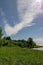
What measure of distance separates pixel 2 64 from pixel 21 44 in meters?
33.0

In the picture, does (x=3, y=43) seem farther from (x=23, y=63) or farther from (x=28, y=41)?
(x=23, y=63)

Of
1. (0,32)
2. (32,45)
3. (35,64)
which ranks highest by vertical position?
(0,32)

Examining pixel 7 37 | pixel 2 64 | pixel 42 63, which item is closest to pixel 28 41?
pixel 7 37

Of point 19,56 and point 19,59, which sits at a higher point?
point 19,56

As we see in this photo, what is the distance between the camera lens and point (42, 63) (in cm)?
2050

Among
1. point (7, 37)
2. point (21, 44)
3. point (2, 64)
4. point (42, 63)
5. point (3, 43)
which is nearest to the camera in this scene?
point (2, 64)

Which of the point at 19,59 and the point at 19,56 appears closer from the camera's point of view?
the point at 19,59

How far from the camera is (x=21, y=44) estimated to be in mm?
50281

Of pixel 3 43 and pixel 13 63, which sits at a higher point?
pixel 3 43

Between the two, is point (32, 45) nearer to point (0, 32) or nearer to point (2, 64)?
point (0, 32)

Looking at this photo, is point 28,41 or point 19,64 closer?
point 19,64

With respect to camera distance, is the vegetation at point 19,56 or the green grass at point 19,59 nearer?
the green grass at point 19,59

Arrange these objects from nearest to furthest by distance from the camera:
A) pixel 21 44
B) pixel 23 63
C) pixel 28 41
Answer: pixel 23 63 → pixel 21 44 → pixel 28 41

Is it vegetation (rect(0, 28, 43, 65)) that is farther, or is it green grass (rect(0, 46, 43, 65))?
vegetation (rect(0, 28, 43, 65))
